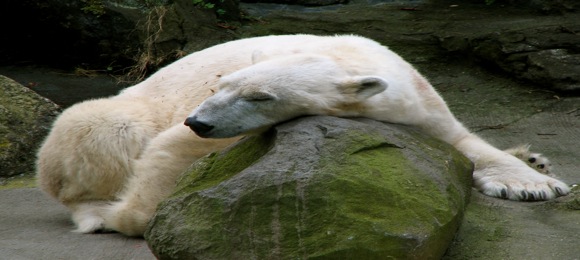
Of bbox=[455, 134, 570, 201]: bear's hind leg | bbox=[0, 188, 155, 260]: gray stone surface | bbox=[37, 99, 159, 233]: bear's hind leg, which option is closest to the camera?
Result: bbox=[0, 188, 155, 260]: gray stone surface

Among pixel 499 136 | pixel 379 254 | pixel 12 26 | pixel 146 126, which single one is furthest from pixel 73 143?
pixel 12 26

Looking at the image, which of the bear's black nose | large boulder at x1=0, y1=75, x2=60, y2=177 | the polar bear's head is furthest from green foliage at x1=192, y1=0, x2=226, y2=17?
the bear's black nose

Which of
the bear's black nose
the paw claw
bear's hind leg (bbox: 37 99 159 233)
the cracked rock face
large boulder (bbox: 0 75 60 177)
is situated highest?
the bear's black nose

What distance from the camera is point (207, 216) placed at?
9.98ft

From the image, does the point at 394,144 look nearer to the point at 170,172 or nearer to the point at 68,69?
the point at 170,172

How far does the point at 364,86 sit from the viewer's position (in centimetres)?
363

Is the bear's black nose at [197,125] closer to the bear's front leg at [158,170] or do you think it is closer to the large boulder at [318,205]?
the large boulder at [318,205]

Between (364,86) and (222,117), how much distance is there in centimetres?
65

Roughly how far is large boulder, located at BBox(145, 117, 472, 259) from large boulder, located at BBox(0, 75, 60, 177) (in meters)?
3.20

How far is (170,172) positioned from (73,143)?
757mm

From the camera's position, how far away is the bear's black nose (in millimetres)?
3486

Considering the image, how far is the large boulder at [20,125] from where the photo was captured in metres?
6.16

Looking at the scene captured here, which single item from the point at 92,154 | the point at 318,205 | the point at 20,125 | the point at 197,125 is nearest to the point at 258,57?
the point at 197,125

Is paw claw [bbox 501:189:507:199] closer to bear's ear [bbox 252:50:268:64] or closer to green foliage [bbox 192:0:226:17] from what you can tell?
bear's ear [bbox 252:50:268:64]
